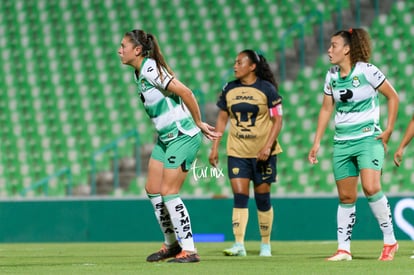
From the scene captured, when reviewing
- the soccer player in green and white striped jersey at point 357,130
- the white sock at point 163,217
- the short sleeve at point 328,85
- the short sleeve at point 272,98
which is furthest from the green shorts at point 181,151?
the short sleeve at point 272,98

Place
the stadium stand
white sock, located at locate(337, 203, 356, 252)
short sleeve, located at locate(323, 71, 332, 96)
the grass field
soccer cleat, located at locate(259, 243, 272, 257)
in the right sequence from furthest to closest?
the stadium stand < soccer cleat, located at locate(259, 243, 272, 257) < short sleeve, located at locate(323, 71, 332, 96) < white sock, located at locate(337, 203, 356, 252) < the grass field

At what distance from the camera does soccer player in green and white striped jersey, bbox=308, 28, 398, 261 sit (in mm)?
8336

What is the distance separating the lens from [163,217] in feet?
28.0

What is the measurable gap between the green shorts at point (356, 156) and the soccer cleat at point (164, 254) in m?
1.51

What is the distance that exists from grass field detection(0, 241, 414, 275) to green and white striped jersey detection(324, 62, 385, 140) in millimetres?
1085

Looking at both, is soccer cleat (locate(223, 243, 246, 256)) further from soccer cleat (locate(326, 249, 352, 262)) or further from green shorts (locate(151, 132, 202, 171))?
green shorts (locate(151, 132, 202, 171))

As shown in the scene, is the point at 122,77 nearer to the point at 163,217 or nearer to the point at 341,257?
the point at 163,217

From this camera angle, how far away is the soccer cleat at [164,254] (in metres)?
8.55

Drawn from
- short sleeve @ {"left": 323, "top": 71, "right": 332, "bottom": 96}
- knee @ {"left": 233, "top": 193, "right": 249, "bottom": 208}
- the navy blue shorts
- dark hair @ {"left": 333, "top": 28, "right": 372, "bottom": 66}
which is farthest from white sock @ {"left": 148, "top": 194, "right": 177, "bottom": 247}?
dark hair @ {"left": 333, "top": 28, "right": 372, "bottom": 66}

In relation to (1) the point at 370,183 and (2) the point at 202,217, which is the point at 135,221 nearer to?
(2) the point at 202,217

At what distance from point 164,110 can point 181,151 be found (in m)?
0.37

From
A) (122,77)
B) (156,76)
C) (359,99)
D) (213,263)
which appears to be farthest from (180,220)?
(122,77)

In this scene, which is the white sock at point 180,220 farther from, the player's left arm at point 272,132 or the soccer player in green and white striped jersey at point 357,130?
the player's left arm at point 272,132

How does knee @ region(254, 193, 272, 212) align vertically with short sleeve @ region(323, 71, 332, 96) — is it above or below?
below
